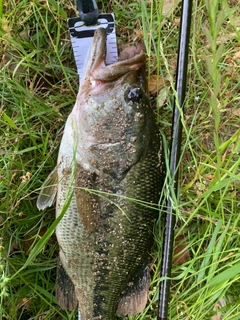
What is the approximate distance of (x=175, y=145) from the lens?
189 cm

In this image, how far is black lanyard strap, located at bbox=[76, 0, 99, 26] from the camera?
78.4 inches

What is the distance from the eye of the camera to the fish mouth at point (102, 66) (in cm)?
174

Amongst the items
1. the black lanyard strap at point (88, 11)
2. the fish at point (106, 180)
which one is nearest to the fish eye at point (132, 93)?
the fish at point (106, 180)

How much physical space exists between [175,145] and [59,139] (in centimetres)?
77

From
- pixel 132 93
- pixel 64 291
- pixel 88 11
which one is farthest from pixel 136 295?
pixel 88 11

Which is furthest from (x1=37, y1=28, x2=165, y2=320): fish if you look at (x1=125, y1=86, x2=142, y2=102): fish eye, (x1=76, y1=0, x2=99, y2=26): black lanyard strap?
(x1=76, y1=0, x2=99, y2=26): black lanyard strap

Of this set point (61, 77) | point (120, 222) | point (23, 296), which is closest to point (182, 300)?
point (120, 222)

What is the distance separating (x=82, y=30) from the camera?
2.08m

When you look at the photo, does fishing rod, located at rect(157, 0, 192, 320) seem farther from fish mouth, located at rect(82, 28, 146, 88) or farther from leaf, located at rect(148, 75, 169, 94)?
leaf, located at rect(148, 75, 169, 94)

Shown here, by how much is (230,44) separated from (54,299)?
6.55ft

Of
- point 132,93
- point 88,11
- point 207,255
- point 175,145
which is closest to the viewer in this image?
point 132,93

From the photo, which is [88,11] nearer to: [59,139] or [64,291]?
[59,139]

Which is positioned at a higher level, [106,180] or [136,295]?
[106,180]

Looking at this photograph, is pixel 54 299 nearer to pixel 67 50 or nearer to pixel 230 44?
pixel 67 50
